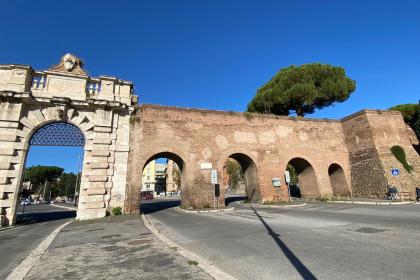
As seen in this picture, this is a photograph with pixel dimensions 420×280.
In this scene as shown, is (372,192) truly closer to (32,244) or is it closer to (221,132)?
(221,132)

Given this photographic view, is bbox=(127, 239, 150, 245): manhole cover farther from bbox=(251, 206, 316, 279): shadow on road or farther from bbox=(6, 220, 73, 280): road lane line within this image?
bbox=(251, 206, 316, 279): shadow on road

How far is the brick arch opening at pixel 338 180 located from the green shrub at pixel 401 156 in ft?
A: 13.4

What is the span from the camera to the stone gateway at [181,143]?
531 inches

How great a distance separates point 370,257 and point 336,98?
26117 mm

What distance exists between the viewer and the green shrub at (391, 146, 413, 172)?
19297 millimetres

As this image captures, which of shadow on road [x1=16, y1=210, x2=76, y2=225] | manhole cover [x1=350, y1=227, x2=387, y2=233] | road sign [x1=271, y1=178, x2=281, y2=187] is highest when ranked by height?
road sign [x1=271, y1=178, x2=281, y2=187]

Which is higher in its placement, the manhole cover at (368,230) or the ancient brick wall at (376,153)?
the ancient brick wall at (376,153)

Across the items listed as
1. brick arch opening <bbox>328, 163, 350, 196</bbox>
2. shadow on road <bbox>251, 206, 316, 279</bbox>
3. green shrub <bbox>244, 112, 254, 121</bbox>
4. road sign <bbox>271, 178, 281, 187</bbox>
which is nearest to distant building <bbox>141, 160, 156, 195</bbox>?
brick arch opening <bbox>328, 163, 350, 196</bbox>

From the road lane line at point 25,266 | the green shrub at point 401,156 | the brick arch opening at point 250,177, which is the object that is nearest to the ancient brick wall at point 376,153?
the green shrub at point 401,156

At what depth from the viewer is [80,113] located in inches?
576

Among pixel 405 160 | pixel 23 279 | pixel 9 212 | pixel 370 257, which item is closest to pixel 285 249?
pixel 370 257

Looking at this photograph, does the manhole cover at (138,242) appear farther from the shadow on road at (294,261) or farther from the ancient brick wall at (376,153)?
the ancient brick wall at (376,153)

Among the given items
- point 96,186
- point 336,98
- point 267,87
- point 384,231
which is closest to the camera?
point 384,231

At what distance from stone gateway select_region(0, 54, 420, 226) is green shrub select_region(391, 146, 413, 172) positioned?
1.19 feet
